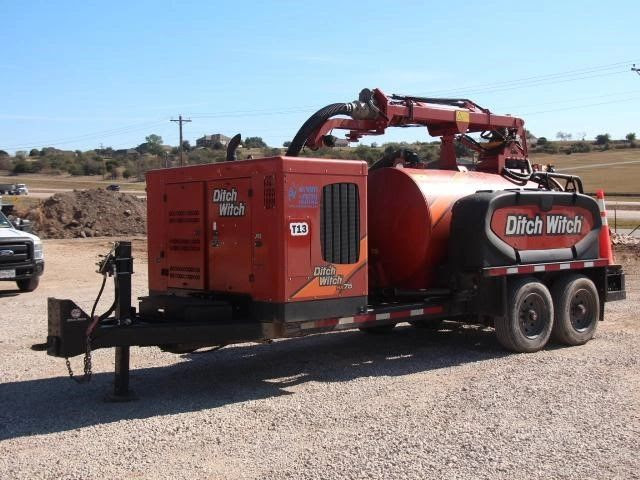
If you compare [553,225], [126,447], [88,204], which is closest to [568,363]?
[553,225]

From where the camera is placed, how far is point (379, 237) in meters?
9.62

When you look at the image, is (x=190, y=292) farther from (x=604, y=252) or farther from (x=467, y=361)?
(x=604, y=252)

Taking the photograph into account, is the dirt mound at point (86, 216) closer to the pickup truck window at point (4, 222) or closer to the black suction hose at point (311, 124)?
the pickup truck window at point (4, 222)

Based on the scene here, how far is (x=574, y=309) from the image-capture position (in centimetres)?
1057

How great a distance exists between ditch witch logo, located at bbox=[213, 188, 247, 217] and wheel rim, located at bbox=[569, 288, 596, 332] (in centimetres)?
518

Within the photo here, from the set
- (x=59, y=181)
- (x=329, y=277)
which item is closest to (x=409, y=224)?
(x=329, y=277)

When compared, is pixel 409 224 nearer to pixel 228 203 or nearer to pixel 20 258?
pixel 228 203

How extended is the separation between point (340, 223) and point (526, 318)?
3371mm

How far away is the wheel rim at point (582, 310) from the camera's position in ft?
34.7

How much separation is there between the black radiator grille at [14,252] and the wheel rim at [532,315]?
11.1m

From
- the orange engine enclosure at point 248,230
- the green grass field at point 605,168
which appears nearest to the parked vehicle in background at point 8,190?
the green grass field at point 605,168

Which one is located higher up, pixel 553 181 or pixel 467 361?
pixel 553 181

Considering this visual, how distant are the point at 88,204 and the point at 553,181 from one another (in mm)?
25371

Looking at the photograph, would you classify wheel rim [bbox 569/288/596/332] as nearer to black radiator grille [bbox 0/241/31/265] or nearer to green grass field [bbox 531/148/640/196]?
black radiator grille [bbox 0/241/31/265]
